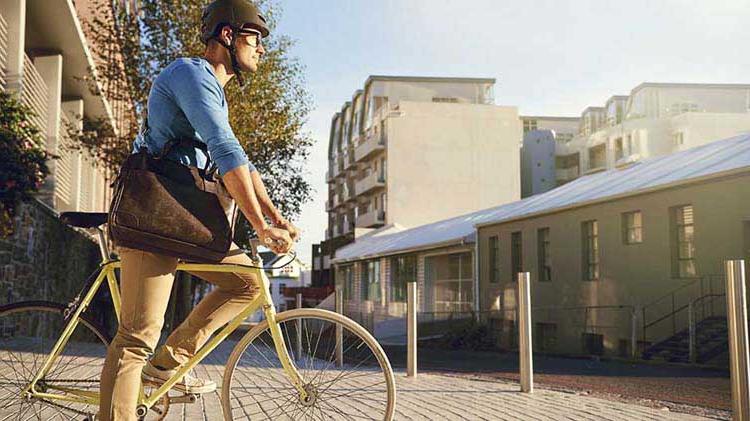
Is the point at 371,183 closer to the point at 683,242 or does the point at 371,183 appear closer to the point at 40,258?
the point at 683,242

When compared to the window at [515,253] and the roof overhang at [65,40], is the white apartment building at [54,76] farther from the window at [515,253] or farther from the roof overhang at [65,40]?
the window at [515,253]

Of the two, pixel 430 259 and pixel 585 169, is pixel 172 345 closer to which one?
pixel 430 259

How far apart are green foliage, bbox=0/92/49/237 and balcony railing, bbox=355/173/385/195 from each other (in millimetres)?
47075

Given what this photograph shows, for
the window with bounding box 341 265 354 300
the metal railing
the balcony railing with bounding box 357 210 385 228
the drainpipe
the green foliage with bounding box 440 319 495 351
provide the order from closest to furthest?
1. the metal railing
2. the green foliage with bounding box 440 319 495 351
3. the drainpipe
4. the window with bounding box 341 265 354 300
5. the balcony railing with bounding box 357 210 385 228

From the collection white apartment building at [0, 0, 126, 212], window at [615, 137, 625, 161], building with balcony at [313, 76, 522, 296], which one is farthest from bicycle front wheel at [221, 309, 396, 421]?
window at [615, 137, 625, 161]

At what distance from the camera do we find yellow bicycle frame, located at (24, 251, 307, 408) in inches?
144

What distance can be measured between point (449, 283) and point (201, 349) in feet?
101

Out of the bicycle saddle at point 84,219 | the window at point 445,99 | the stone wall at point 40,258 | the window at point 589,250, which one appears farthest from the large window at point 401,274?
the bicycle saddle at point 84,219

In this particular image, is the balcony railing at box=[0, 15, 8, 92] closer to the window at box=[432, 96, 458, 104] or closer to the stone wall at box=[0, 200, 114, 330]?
the stone wall at box=[0, 200, 114, 330]

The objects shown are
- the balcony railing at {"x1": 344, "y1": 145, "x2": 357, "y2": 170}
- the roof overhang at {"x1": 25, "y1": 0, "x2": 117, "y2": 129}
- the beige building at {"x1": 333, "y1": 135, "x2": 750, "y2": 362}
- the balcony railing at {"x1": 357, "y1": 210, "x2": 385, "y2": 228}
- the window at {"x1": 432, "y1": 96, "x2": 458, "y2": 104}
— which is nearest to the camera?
the roof overhang at {"x1": 25, "y1": 0, "x2": 117, "y2": 129}

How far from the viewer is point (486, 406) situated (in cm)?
693

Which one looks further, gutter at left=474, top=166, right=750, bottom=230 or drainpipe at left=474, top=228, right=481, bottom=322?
drainpipe at left=474, top=228, right=481, bottom=322

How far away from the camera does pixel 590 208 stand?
23047mm

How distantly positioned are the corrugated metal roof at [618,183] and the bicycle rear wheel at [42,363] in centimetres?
1547
